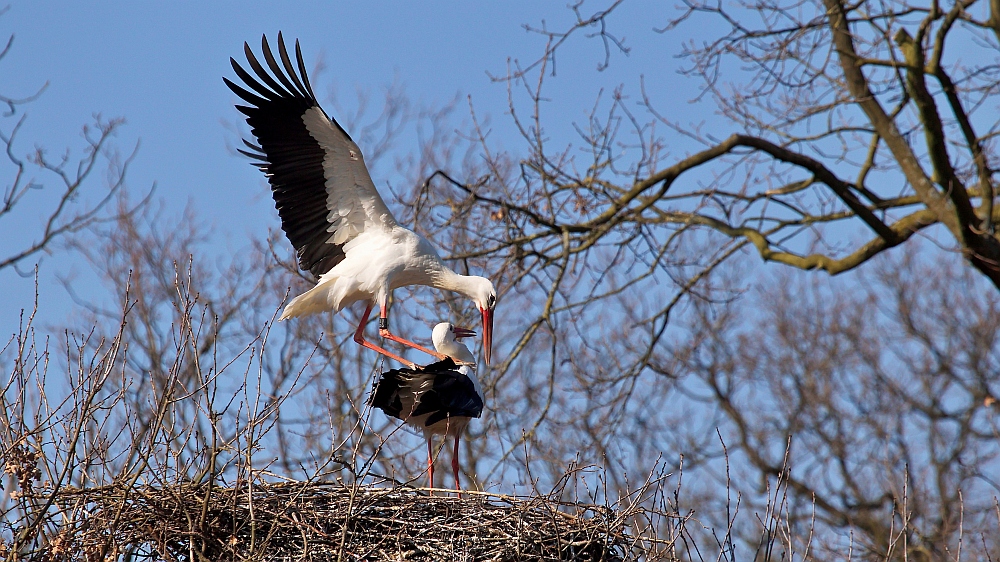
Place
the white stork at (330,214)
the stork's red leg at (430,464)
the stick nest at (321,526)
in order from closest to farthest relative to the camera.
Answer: the stick nest at (321,526) < the stork's red leg at (430,464) < the white stork at (330,214)

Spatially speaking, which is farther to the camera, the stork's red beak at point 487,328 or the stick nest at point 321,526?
the stork's red beak at point 487,328

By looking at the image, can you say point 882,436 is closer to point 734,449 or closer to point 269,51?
point 734,449

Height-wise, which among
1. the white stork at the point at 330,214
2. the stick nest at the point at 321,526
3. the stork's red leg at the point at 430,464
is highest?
the white stork at the point at 330,214

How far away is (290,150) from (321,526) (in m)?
3.57

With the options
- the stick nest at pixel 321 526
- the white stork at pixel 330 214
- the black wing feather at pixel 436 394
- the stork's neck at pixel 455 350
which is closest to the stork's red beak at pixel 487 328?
the white stork at pixel 330 214

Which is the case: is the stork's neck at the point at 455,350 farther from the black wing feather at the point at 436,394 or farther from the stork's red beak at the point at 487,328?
the stork's red beak at the point at 487,328

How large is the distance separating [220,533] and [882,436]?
17400mm

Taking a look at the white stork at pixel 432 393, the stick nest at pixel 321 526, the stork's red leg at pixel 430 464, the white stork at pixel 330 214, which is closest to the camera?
the stick nest at pixel 321 526

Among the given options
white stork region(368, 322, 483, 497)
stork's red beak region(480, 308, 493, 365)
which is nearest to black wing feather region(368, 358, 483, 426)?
white stork region(368, 322, 483, 497)

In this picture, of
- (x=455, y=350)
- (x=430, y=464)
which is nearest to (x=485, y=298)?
(x=455, y=350)

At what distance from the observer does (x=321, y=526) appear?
594 cm

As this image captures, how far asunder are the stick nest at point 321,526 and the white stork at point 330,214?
2.28m

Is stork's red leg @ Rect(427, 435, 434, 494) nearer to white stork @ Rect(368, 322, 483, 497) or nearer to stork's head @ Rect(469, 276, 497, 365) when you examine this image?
white stork @ Rect(368, 322, 483, 497)

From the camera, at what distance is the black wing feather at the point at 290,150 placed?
833 centimetres
